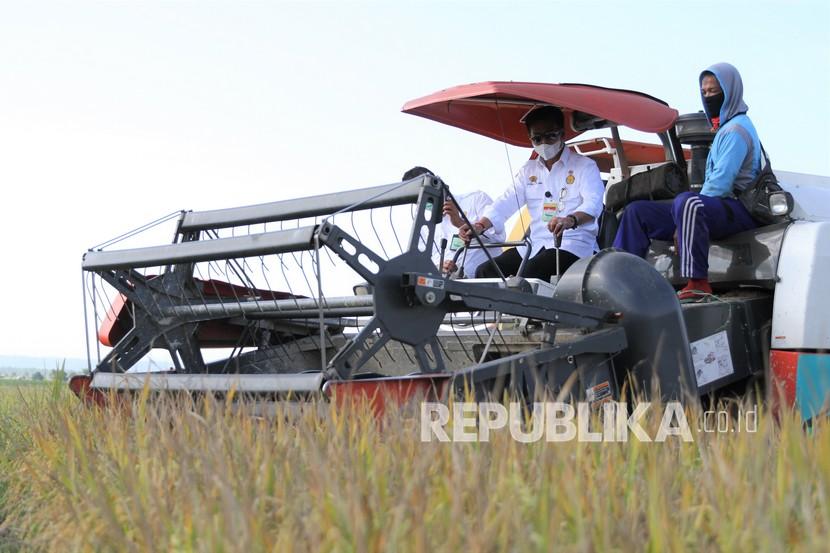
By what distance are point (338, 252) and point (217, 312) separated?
1.74 metres

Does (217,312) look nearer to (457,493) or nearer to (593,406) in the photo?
(593,406)

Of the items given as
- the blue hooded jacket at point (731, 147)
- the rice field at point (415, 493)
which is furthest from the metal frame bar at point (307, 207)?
the blue hooded jacket at point (731, 147)

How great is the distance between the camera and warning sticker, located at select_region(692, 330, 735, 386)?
544cm

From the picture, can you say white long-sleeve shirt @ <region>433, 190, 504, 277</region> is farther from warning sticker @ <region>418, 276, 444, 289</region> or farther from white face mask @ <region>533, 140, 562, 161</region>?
warning sticker @ <region>418, 276, 444, 289</region>

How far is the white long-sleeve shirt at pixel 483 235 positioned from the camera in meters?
7.12

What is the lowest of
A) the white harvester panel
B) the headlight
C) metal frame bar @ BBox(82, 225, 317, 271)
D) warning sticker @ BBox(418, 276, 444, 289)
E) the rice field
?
the rice field

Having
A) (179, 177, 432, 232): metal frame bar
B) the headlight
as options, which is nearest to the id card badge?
the headlight

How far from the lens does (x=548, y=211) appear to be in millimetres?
6762

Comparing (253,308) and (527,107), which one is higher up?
(527,107)

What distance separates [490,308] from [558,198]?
2270mm

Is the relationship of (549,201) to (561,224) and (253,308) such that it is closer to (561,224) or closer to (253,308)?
(561,224)

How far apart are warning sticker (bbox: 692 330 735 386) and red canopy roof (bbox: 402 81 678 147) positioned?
1336 mm

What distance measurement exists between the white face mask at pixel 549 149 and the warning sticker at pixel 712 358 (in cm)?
177

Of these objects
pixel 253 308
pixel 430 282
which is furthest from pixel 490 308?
pixel 253 308
